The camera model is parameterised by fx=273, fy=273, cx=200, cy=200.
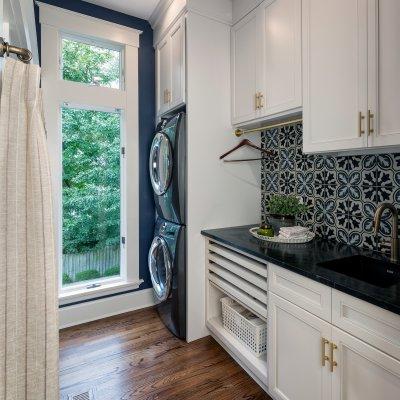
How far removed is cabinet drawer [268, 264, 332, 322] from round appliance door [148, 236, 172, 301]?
0.97 metres

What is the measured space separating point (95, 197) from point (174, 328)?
1.39 metres

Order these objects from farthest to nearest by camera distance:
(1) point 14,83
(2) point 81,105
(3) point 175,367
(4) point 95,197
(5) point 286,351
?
(4) point 95,197
(2) point 81,105
(3) point 175,367
(5) point 286,351
(1) point 14,83

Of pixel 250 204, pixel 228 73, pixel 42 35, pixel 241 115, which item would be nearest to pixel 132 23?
pixel 42 35

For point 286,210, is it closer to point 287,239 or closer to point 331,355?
point 287,239

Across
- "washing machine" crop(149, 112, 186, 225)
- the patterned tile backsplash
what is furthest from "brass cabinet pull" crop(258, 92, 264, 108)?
"washing machine" crop(149, 112, 186, 225)

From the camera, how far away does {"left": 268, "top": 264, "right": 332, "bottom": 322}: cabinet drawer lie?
1.20 metres

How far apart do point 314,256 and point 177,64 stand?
181cm

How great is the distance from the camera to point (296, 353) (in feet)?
4.47

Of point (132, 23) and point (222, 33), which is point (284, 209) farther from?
point (132, 23)

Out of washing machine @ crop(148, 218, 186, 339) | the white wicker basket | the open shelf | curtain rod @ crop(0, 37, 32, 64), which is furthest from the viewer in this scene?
washing machine @ crop(148, 218, 186, 339)

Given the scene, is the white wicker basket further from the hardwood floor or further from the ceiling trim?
the ceiling trim

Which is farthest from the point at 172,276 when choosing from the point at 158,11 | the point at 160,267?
the point at 158,11

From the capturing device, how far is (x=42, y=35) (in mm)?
2225

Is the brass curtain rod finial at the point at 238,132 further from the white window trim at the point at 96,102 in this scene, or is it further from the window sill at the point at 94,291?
the window sill at the point at 94,291
